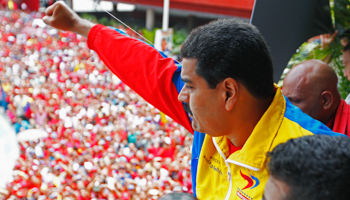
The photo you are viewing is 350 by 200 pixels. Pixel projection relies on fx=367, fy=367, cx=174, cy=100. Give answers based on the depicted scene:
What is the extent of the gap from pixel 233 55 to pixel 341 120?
2.93 ft

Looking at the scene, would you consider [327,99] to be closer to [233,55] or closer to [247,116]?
[247,116]

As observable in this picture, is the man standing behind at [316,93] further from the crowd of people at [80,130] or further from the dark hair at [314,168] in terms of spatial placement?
the crowd of people at [80,130]

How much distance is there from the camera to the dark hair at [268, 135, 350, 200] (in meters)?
0.61

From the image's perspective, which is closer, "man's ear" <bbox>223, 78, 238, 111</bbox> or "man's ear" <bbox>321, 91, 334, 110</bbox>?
"man's ear" <bbox>223, 78, 238, 111</bbox>

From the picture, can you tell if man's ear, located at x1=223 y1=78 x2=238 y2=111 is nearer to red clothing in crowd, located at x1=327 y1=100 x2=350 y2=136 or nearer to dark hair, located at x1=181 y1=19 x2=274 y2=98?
dark hair, located at x1=181 y1=19 x2=274 y2=98

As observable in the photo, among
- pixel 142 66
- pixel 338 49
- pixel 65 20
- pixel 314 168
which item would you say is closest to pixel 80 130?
pixel 338 49

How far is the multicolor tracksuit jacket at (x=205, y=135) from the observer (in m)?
1.01

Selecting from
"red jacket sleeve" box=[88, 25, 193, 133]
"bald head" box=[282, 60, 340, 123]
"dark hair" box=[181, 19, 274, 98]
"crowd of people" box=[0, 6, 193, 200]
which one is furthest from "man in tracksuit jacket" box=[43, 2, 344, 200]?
"crowd of people" box=[0, 6, 193, 200]

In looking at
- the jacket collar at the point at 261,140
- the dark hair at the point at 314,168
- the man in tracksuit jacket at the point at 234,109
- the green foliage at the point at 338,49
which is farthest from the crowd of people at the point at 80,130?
the dark hair at the point at 314,168

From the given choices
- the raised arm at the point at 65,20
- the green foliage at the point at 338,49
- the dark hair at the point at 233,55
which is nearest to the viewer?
the dark hair at the point at 233,55

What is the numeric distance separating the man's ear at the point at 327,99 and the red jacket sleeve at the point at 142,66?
0.65m

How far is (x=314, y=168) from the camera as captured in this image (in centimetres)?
62

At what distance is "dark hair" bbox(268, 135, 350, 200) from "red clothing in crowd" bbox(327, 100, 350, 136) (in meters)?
0.98

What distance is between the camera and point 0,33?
22.2 feet
